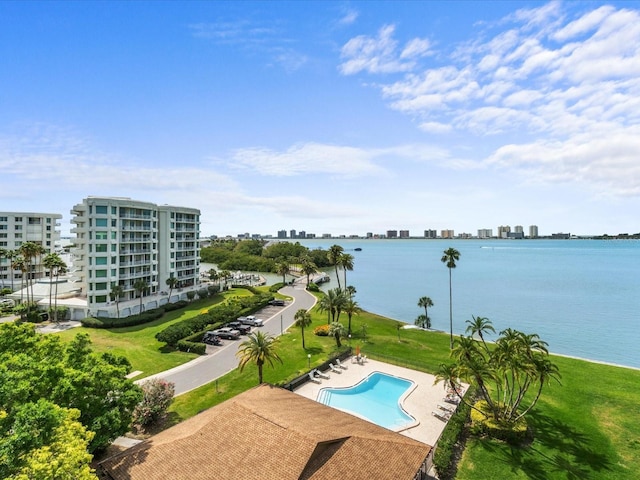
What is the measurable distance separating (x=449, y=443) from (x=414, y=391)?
33.2ft

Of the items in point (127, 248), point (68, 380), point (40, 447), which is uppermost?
point (127, 248)

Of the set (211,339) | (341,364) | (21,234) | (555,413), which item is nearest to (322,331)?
(341,364)

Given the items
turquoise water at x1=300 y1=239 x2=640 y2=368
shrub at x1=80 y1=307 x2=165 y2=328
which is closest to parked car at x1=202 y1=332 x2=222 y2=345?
shrub at x1=80 y1=307 x2=165 y2=328

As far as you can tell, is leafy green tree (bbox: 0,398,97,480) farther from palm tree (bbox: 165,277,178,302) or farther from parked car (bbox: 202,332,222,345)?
palm tree (bbox: 165,277,178,302)

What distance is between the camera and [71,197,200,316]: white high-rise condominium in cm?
5925

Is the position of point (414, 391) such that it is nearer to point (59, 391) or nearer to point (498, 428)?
point (498, 428)

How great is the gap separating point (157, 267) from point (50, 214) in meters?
53.4

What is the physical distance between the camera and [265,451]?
1806 cm

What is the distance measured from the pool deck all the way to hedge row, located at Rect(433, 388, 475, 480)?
1.39 metres

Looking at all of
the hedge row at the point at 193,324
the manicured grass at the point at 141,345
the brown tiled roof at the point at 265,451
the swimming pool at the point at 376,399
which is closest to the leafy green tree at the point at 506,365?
the swimming pool at the point at 376,399

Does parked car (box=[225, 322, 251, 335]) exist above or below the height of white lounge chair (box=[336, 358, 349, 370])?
above

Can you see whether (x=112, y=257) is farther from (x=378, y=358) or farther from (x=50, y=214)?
(x=50, y=214)

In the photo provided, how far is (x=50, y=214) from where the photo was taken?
99.8 meters

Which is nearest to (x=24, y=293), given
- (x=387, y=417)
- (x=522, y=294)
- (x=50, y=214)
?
(x=50, y=214)
